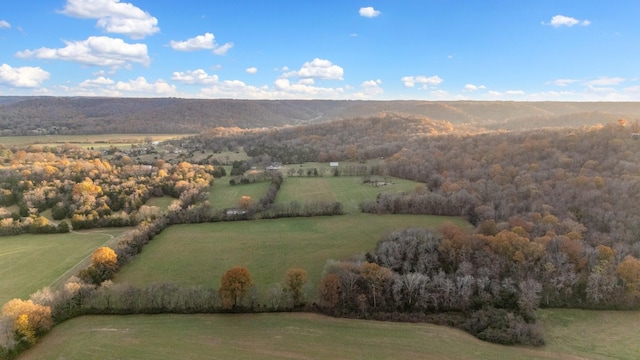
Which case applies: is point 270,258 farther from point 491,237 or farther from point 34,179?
point 34,179

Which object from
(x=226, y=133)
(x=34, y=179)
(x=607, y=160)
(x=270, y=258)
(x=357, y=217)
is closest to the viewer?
(x=270, y=258)

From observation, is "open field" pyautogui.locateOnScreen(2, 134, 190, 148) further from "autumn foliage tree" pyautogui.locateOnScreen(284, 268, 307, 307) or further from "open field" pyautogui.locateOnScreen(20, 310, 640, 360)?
"autumn foliage tree" pyautogui.locateOnScreen(284, 268, 307, 307)

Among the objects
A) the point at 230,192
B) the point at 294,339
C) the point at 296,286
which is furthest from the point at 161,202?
the point at 294,339

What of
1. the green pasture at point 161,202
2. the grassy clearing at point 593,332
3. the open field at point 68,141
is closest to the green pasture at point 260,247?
the green pasture at point 161,202

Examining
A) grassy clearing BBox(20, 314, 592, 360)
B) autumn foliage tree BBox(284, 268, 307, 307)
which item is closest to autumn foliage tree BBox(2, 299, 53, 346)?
grassy clearing BBox(20, 314, 592, 360)

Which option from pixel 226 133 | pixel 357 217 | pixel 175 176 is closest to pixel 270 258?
pixel 357 217
